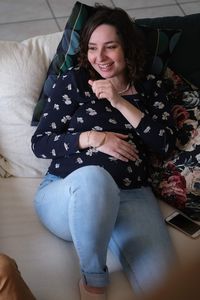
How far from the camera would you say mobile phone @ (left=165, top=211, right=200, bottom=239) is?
4.35 feet

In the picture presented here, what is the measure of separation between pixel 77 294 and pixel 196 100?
2.39 feet

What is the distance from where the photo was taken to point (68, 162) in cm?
133

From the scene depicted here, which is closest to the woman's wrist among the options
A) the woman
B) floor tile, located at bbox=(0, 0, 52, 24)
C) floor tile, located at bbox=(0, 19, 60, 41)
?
the woman

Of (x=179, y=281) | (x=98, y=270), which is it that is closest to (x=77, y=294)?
(x=98, y=270)

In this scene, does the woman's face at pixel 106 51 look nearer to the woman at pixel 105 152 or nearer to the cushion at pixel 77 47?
the woman at pixel 105 152

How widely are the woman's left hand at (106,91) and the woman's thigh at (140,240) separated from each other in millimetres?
273

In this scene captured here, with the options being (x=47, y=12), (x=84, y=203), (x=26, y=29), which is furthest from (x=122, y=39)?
(x=47, y=12)

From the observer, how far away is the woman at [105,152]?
1154 millimetres

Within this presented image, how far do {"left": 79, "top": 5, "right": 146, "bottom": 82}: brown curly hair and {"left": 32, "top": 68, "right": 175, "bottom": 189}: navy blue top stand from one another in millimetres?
38

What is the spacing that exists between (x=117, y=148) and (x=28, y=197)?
0.35 m

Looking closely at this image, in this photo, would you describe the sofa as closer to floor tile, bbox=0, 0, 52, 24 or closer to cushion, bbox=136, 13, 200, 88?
cushion, bbox=136, 13, 200, 88

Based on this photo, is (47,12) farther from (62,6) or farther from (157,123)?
(157,123)

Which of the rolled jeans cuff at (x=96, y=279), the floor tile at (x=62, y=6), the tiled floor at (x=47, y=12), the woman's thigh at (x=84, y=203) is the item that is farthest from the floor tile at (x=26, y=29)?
the rolled jeans cuff at (x=96, y=279)

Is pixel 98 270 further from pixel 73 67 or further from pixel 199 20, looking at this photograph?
pixel 199 20
